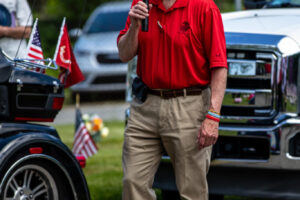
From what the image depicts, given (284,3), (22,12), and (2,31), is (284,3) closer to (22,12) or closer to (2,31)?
(22,12)

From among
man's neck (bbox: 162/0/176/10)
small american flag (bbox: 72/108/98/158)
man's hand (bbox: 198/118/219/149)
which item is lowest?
small american flag (bbox: 72/108/98/158)

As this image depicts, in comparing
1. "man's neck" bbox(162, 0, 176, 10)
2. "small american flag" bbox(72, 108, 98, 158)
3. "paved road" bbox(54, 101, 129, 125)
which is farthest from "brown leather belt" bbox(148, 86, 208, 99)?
"paved road" bbox(54, 101, 129, 125)

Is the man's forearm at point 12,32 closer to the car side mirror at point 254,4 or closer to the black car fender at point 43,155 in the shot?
the black car fender at point 43,155

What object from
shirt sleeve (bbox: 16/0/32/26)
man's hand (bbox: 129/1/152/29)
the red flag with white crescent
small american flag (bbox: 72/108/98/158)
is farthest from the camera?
small american flag (bbox: 72/108/98/158)

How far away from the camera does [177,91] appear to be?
4168 mm

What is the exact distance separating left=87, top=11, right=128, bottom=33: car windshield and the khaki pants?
1164 centimetres

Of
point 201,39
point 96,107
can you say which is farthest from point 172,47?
point 96,107

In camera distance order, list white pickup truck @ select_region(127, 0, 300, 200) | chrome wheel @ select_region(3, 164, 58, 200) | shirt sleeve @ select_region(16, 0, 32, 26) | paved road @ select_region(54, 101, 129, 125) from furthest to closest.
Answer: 1. paved road @ select_region(54, 101, 129, 125)
2. shirt sleeve @ select_region(16, 0, 32, 26)
3. white pickup truck @ select_region(127, 0, 300, 200)
4. chrome wheel @ select_region(3, 164, 58, 200)

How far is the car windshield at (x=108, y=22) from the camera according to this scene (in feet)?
52.5

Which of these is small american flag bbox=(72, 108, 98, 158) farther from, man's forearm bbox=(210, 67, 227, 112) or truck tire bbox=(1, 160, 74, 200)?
man's forearm bbox=(210, 67, 227, 112)

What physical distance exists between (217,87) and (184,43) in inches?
12.1

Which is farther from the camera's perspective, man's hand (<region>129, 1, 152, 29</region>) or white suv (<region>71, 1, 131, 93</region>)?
white suv (<region>71, 1, 131, 93</region>)

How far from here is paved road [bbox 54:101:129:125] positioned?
1319 centimetres

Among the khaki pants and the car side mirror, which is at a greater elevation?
the car side mirror
